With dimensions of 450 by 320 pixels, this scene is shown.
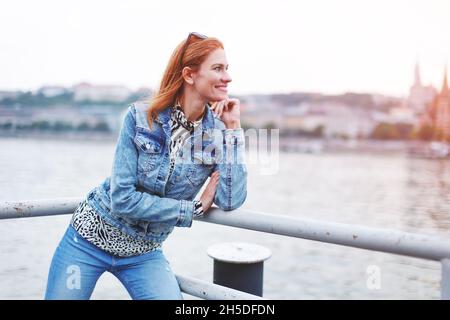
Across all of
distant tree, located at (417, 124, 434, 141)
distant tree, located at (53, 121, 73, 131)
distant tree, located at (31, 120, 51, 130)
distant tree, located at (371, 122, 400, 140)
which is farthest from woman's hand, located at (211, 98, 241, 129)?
distant tree, located at (417, 124, 434, 141)

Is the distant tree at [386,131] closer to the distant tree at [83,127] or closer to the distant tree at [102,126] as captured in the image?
the distant tree at [102,126]

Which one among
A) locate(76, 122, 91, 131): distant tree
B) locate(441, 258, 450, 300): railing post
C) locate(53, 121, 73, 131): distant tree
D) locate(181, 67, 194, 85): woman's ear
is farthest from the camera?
locate(76, 122, 91, 131): distant tree

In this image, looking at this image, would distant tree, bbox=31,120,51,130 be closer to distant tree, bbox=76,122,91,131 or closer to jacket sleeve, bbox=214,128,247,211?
distant tree, bbox=76,122,91,131

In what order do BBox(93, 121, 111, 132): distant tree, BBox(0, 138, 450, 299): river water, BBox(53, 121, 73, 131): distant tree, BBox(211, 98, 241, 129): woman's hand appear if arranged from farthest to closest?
BBox(93, 121, 111, 132): distant tree < BBox(53, 121, 73, 131): distant tree < BBox(0, 138, 450, 299): river water < BBox(211, 98, 241, 129): woman's hand

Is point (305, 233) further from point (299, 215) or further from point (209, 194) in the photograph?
point (299, 215)

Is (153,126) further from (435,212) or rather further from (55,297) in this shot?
(435,212)

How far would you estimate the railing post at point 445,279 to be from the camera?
106 cm

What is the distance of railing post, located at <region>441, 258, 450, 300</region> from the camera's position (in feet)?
3.48

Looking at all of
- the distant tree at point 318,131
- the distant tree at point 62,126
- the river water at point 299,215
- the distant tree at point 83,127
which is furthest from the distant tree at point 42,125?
the distant tree at point 318,131

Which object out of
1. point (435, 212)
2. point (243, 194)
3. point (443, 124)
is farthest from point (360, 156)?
point (243, 194)

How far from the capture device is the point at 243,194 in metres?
1.62

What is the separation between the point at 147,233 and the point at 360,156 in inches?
3154

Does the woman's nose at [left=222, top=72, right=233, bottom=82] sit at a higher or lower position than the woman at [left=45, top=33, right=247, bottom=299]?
higher

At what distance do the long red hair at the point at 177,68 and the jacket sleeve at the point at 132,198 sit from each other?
8 cm
